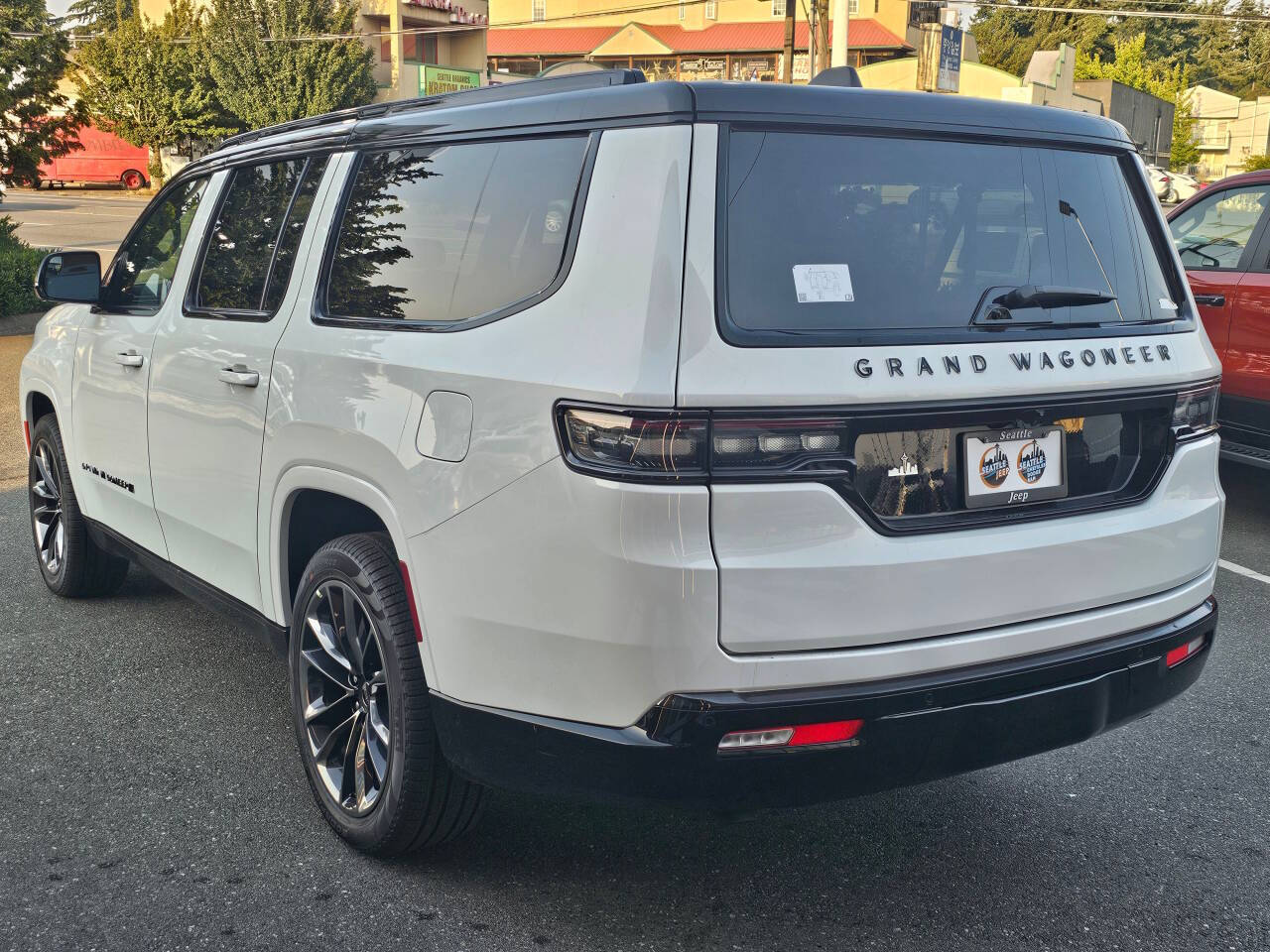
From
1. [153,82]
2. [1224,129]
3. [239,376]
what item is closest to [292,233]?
[239,376]

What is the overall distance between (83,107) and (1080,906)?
1884 cm

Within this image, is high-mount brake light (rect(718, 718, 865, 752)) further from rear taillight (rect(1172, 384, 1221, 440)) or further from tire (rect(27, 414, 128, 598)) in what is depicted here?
tire (rect(27, 414, 128, 598))

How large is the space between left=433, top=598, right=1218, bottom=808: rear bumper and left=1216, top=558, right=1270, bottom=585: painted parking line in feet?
12.0

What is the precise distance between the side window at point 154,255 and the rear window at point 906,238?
8.35 feet

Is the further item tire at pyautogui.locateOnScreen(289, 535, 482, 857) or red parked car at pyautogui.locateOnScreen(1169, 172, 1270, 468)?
red parked car at pyautogui.locateOnScreen(1169, 172, 1270, 468)

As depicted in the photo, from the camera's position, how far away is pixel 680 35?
70000 millimetres

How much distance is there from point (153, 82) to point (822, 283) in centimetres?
4896

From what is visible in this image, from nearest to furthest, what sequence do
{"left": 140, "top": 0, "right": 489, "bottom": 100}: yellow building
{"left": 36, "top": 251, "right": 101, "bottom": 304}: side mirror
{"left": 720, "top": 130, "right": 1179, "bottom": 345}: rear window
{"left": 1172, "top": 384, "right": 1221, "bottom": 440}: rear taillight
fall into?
{"left": 720, "top": 130, "right": 1179, "bottom": 345}: rear window, {"left": 1172, "top": 384, "right": 1221, "bottom": 440}: rear taillight, {"left": 36, "top": 251, "right": 101, "bottom": 304}: side mirror, {"left": 140, "top": 0, "right": 489, "bottom": 100}: yellow building

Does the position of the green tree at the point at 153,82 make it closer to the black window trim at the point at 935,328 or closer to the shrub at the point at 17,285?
the shrub at the point at 17,285

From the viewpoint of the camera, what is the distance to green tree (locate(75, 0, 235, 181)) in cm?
4575

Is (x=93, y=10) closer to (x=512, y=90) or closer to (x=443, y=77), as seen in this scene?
(x=443, y=77)

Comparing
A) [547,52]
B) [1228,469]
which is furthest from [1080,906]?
[547,52]

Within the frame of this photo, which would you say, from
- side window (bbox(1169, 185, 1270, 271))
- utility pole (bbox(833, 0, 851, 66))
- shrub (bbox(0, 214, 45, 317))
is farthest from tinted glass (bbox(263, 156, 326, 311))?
utility pole (bbox(833, 0, 851, 66))

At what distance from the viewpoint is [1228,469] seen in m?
8.66
